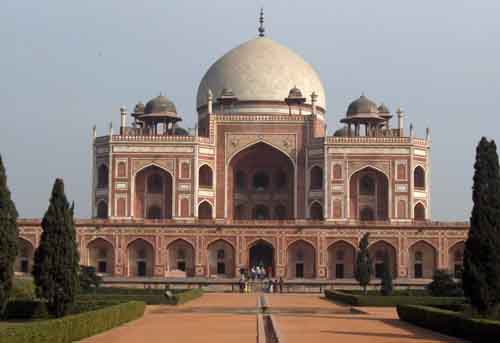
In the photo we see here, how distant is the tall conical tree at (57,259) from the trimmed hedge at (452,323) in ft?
17.4

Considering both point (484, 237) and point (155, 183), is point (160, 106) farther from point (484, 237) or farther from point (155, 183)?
point (484, 237)

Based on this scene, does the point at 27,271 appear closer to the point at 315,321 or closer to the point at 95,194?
the point at 95,194

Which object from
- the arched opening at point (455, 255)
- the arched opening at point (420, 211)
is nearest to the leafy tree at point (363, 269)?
the arched opening at point (455, 255)

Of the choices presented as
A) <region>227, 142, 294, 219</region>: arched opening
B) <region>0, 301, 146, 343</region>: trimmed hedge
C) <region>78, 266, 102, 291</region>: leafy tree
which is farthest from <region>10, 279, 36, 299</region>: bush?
<region>227, 142, 294, 219</region>: arched opening

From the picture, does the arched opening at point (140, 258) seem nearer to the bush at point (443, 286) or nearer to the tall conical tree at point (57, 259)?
the bush at point (443, 286)

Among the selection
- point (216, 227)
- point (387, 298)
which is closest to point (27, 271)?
point (216, 227)

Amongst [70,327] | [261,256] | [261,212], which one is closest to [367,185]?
[261,212]

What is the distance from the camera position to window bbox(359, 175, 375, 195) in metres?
40.8

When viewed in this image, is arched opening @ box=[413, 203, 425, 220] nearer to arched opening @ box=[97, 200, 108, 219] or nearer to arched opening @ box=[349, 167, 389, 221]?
arched opening @ box=[349, 167, 389, 221]

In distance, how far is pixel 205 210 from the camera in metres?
40.5

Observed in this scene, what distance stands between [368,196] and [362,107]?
144 inches

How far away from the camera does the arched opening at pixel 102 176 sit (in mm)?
40656

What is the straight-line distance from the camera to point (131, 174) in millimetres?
40000

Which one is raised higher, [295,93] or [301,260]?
[295,93]
